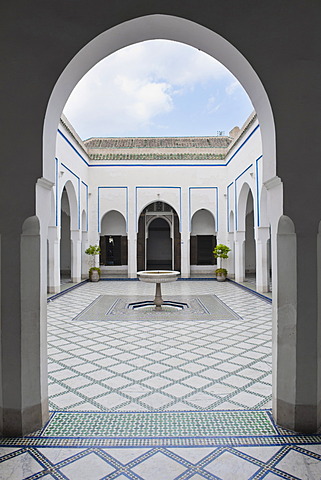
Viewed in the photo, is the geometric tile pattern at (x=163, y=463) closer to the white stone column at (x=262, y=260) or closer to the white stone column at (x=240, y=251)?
the white stone column at (x=262, y=260)

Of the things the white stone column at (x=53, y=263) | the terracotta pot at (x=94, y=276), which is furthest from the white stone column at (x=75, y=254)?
the white stone column at (x=53, y=263)

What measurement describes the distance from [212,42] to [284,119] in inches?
29.6

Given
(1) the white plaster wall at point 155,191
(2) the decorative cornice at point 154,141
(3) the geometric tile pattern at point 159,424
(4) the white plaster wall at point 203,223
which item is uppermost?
(2) the decorative cornice at point 154,141

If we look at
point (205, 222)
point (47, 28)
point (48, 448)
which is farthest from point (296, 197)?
point (205, 222)

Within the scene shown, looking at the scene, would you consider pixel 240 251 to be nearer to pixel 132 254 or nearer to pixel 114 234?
pixel 132 254

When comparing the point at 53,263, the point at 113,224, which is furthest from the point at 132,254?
the point at 53,263

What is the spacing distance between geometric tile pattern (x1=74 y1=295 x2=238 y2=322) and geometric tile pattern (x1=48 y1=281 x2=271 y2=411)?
0.11m

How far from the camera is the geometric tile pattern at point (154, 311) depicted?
21.5ft

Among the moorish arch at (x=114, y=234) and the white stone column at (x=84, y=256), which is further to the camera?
the moorish arch at (x=114, y=234)

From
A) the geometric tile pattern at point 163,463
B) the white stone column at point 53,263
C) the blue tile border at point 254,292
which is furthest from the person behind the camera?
the white stone column at point 53,263

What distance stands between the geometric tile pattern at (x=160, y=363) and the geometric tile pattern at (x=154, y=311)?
11 cm

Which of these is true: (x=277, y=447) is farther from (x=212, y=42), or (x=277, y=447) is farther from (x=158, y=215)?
(x=158, y=215)

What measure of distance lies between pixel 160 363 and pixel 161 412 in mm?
1253

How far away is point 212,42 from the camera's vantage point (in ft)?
8.50
